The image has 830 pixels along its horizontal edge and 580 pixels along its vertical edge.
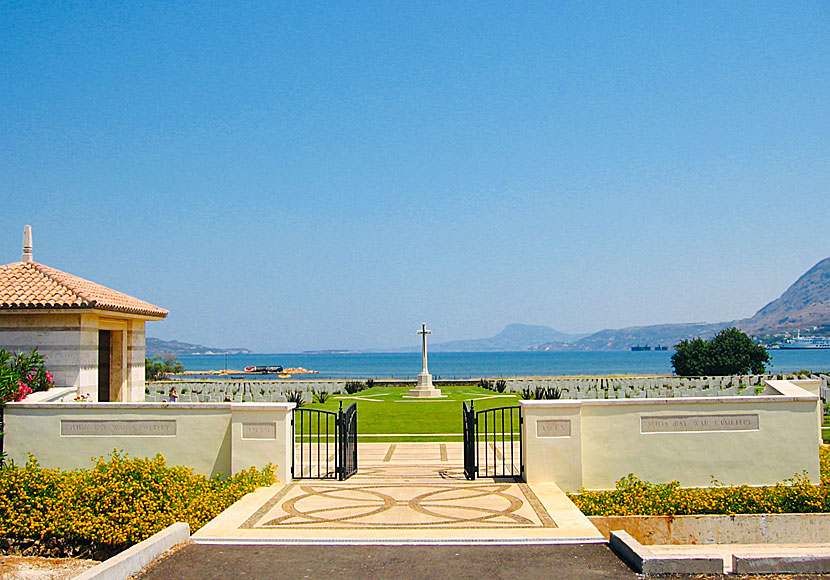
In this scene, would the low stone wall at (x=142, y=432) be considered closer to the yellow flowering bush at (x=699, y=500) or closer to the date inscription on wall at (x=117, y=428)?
the date inscription on wall at (x=117, y=428)

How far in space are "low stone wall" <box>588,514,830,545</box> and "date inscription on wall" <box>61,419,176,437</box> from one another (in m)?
6.70

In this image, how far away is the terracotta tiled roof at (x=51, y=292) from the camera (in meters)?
14.0

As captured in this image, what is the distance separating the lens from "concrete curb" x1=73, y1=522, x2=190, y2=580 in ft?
21.5

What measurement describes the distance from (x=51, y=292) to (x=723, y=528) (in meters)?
12.3

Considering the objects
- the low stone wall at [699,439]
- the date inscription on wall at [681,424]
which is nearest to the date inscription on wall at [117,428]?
the low stone wall at [699,439]

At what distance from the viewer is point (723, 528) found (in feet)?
32.0

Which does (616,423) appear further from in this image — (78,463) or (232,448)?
(78,463)

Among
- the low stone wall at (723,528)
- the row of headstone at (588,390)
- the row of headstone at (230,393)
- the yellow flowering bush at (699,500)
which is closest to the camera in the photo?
the low stone wall at (723,528)

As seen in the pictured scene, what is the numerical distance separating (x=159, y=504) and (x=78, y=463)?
3.53 meters

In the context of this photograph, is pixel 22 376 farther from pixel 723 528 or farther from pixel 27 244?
pixel 723 528

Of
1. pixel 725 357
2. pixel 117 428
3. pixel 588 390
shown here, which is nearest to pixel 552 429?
pixel 117 428

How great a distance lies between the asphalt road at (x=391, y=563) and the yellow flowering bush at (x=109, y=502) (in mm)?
1493

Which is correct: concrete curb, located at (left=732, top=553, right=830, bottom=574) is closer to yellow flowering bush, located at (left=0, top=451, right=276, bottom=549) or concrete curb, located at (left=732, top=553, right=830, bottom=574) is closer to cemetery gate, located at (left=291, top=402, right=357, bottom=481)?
yellow flowering bush, located at (left=0, top=451, right=276, bottom=549)

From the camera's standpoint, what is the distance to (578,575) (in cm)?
698
